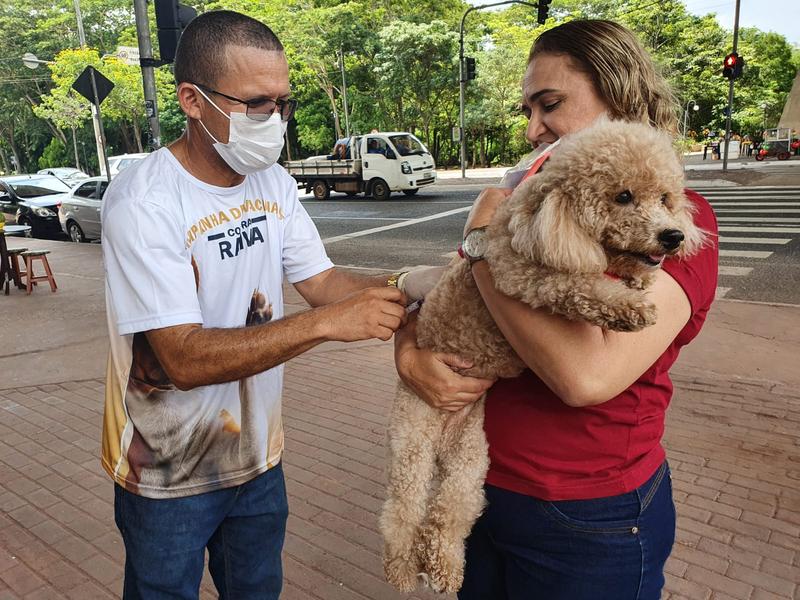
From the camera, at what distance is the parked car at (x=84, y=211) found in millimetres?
15586

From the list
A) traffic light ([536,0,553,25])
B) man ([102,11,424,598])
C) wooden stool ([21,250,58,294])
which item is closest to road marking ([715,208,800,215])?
traffic light ([536,0,553,25])

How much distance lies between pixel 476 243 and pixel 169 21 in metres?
8.66

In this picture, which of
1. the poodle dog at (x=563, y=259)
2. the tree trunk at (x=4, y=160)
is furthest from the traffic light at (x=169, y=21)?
the tree trunk at (x=4, y=160)

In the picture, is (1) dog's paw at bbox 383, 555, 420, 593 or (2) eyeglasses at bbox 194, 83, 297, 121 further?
(2) eyeglasses at bbox 194, 83, 297, 121

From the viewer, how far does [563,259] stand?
141cm

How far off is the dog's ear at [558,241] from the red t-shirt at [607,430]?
0.20 metres

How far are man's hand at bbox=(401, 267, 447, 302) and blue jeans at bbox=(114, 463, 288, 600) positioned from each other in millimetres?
855

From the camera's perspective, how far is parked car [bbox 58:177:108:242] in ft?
51.1

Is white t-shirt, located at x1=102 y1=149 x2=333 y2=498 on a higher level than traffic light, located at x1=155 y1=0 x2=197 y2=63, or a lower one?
lower

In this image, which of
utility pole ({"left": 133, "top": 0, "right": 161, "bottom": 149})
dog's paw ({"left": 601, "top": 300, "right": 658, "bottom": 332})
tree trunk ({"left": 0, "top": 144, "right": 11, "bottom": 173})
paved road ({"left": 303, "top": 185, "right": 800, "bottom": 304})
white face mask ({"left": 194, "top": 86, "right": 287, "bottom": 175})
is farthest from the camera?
tree trunk ({"left": 0, "top": 144, "right": 11, "bottom": 173})

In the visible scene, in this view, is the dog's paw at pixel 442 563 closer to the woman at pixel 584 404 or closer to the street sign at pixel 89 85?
the woman at pixel 584 404

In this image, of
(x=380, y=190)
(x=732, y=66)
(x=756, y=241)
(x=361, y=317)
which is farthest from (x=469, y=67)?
(x=361, y=317)

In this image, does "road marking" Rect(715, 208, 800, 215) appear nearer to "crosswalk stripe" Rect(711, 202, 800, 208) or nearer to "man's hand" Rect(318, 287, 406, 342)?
"crosswalk stripe" Rect(711, 202, 800, 208)

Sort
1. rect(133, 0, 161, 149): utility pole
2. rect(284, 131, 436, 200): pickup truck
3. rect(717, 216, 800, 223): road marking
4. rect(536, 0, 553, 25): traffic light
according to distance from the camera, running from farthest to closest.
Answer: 1. rect(284, 131, 436, 200): pickup truck
2. rect(536, 0, 553, 25): traffic light
3. rect(717, 216, 800, 223): road marking
4. rect(133, 0, 161, 149): utility pole
